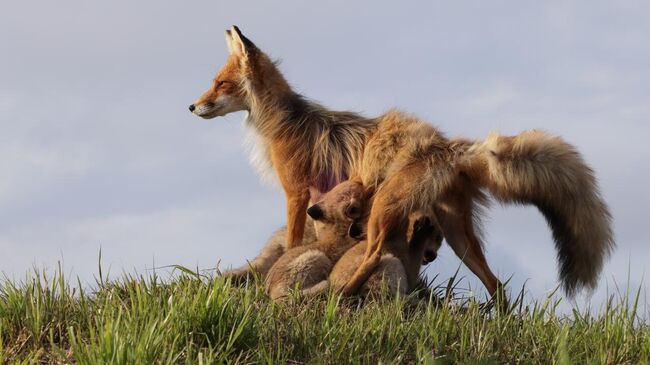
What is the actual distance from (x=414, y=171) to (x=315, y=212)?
867 millimetres

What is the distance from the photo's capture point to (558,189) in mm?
7938

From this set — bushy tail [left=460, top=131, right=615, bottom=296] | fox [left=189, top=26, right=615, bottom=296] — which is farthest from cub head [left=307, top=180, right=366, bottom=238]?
bushy tail [left=460, top=131, right=615, bottom=296]

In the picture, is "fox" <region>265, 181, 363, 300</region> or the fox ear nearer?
"fox" <region>265, 181, 363, 300</region>

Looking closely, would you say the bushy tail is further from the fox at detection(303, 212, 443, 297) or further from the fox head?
the fox head

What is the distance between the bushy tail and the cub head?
1.01 metres

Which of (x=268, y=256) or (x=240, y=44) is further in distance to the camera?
(x=240, y=44)

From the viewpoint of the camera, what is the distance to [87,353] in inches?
198

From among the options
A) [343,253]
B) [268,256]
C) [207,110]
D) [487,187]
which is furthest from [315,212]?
[207,110]

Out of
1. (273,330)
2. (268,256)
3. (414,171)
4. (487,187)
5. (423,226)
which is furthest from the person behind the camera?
(268,256)

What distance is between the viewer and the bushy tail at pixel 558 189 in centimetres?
789

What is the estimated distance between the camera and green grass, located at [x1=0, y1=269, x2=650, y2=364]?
5445 millimetres

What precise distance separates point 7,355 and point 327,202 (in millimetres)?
2960

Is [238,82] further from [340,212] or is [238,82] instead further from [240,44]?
[340,212]

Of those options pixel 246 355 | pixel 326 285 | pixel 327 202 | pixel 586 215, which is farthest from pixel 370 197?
pixel 246 355
